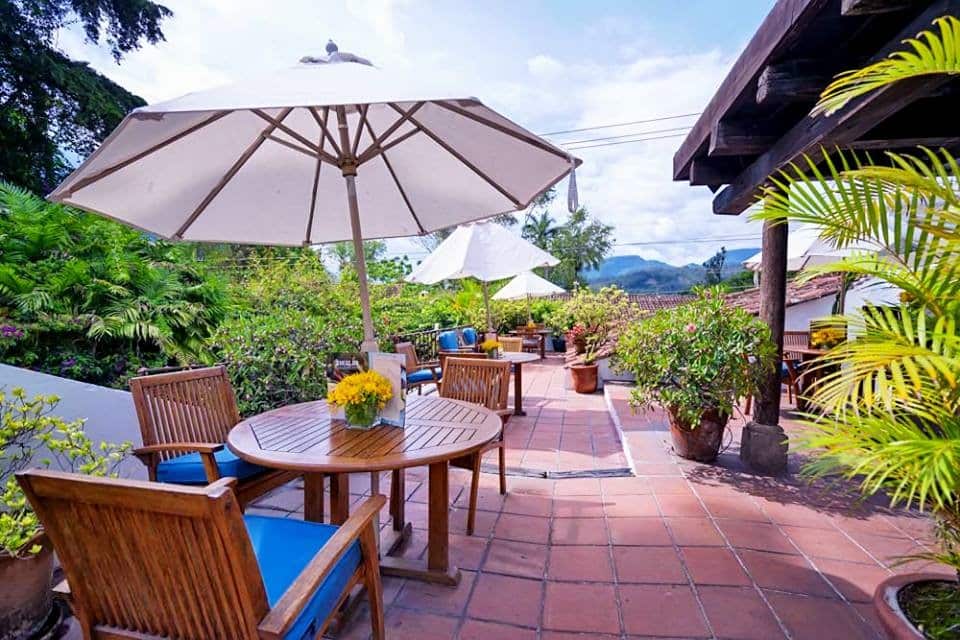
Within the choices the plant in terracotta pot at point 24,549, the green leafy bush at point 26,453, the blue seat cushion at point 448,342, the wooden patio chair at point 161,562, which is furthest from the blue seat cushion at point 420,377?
the wooden patio chair at point 161,562

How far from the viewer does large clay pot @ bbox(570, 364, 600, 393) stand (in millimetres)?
5965

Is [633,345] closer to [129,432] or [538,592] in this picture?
[538,592]

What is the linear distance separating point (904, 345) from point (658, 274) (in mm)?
56252

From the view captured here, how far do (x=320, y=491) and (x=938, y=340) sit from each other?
2.21 metres

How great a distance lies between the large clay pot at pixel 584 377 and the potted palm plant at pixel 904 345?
4.54 m

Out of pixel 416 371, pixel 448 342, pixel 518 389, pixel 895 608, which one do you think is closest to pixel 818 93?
pixel 895 608

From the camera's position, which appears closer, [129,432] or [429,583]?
[429,583]

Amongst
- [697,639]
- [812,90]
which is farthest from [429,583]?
[812,90]

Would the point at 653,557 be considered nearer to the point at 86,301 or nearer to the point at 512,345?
the point at 512,345

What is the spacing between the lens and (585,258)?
25.5m

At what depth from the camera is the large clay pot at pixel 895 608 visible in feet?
3.97

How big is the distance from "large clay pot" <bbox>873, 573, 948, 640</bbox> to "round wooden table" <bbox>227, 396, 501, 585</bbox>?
1320 mm

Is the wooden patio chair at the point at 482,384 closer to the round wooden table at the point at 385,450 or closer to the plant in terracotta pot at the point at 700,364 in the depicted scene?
the round wooden table at the point at 385,450

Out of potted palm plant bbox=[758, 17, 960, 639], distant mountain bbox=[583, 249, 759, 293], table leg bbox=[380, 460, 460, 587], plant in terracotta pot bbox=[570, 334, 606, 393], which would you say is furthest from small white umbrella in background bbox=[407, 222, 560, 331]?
distant mountain bbox=[583, 249, 759, 293]
